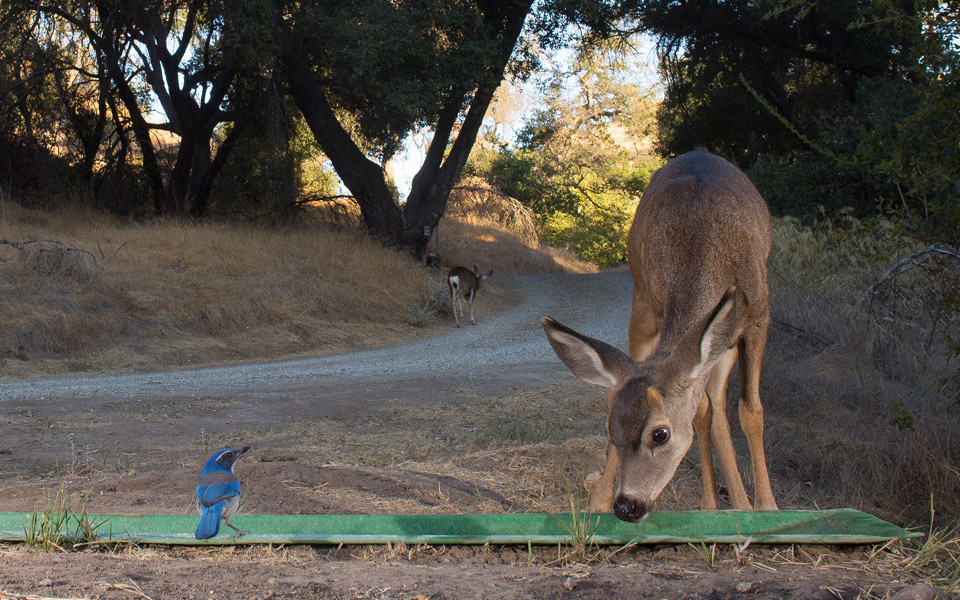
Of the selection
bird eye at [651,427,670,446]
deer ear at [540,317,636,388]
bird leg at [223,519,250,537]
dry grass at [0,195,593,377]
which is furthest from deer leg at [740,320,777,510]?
dry grass at [0,195,593,377]

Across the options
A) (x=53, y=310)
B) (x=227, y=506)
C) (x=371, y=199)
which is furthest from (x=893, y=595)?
(x=371, y=199)

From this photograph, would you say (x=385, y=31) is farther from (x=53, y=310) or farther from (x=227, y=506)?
(x=227, y=506)

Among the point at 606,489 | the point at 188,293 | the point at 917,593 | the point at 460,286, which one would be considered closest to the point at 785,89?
the point at 460,286

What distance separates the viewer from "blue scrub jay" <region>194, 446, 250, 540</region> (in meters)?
3.11

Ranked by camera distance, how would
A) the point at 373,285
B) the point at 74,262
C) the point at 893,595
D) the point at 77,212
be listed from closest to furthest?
the point at 893,595 < the point at 74,262 < the point at 373,285 < the point at 77,212

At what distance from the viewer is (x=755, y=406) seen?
15.6ft

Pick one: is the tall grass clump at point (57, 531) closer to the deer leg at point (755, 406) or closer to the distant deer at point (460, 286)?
the deer leg at point (755, 406)

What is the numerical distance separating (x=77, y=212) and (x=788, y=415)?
1871cm

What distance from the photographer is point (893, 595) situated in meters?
2.87

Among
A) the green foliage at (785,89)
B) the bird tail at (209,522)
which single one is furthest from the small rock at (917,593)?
the green foliage at (785,89)

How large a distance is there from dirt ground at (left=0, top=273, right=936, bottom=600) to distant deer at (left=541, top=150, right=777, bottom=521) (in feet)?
1.33

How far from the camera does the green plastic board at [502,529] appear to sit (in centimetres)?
342

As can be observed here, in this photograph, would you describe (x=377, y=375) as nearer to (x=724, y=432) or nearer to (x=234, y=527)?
(x=724, y=432)

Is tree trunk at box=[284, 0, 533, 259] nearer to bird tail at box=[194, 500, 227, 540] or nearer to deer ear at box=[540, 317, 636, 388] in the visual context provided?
deer ear at box=[540, 317, 636, 388]
